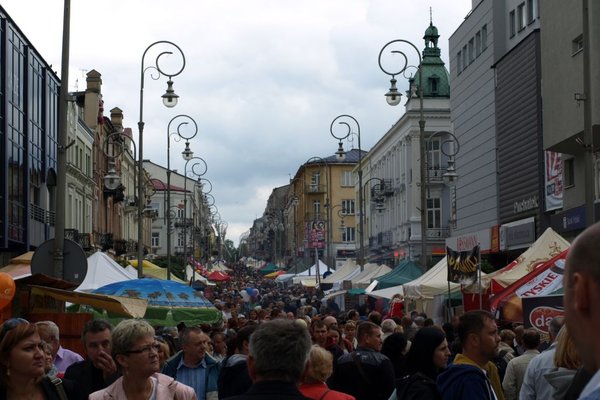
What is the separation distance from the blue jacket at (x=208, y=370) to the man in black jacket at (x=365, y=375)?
122 centimetres

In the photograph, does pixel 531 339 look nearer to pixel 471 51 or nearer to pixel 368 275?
pixel 368 275

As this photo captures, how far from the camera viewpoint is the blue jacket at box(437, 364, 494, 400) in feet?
22.3

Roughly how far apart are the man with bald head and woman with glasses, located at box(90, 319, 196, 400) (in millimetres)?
4167

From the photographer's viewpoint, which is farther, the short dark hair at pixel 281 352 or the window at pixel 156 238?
the window at pixel 156 238

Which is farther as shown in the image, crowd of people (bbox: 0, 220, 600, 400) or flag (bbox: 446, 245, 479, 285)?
flag (bbox: 446, 245, 479, 285)

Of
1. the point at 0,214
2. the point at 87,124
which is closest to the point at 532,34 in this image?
the point at 0,214

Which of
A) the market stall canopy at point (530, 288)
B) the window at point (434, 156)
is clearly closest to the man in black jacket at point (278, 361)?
the market stall canopy at point (530, 288)

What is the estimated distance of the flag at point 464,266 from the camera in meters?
21.1

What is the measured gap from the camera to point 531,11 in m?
46.7

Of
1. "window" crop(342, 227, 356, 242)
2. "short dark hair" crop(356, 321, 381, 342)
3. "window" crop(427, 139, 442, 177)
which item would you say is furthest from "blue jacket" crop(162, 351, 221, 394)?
"window" crop(342, 227, 356, 242)

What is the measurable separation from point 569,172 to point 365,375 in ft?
98.2

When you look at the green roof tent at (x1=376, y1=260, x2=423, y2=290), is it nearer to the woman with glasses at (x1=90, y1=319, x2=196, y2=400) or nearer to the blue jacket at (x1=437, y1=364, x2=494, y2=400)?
the blue jacket at (x1=437, y1=364, x2=494, y2=400)

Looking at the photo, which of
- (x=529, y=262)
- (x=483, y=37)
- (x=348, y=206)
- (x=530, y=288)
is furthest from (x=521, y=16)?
(x=348, y=206)

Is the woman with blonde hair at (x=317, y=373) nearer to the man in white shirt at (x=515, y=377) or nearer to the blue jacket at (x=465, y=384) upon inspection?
the blue jacket at (x=465, y=384)
